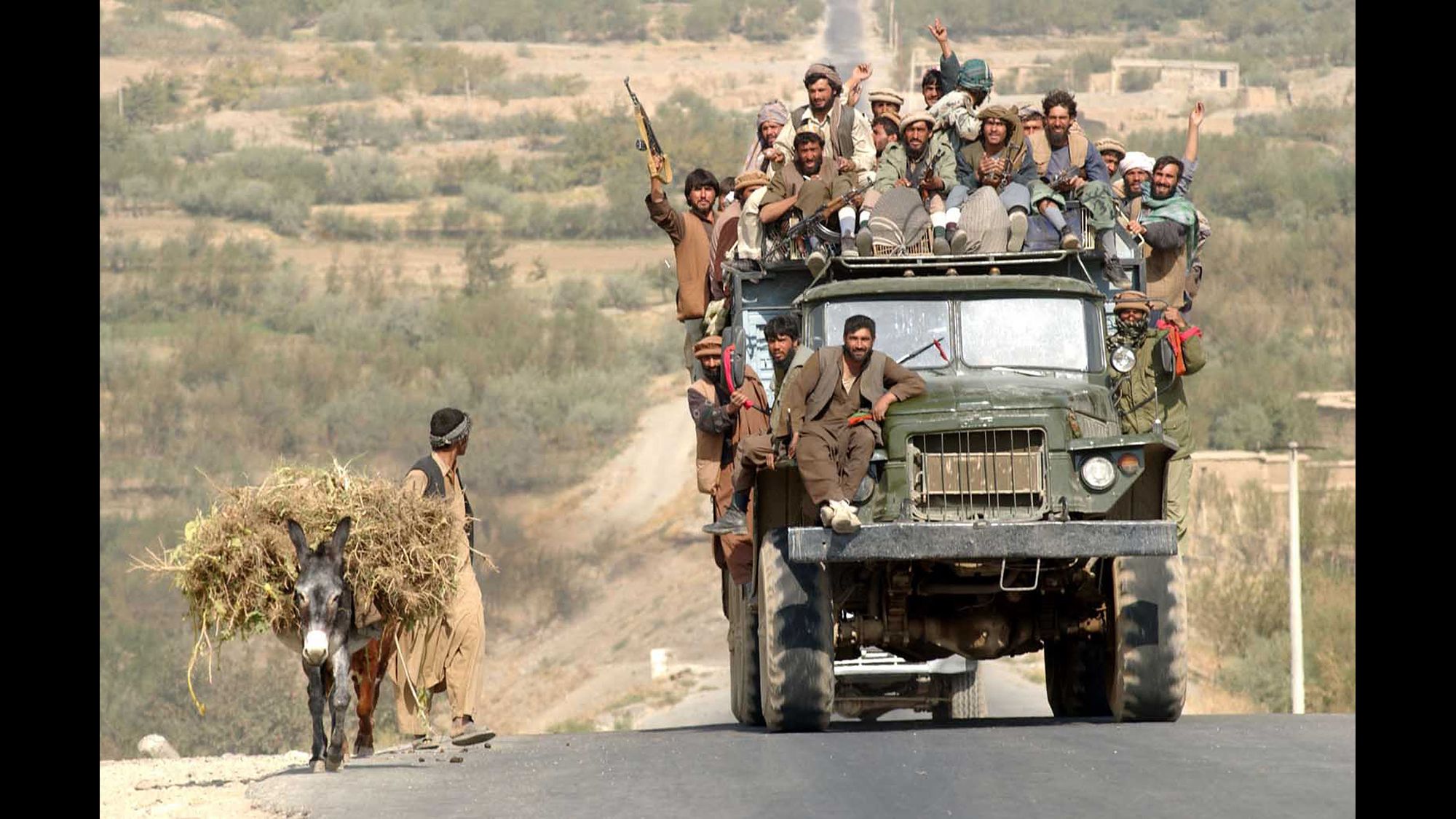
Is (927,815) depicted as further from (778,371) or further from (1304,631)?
(1304,631)

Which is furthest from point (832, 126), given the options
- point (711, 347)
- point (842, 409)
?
point (842, 409)

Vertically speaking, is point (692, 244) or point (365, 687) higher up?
point (692, 244)

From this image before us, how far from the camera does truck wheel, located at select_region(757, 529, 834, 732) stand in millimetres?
13930

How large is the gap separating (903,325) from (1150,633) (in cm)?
247

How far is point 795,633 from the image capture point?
1394 cm

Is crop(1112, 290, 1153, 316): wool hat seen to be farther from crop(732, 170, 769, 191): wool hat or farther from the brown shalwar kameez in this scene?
the brown shalwar kameez

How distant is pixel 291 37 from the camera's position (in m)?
85.9

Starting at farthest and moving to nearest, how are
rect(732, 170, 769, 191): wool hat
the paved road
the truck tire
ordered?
the truck tire, rect(732, 170, 769, 191): wool hat, the paved road

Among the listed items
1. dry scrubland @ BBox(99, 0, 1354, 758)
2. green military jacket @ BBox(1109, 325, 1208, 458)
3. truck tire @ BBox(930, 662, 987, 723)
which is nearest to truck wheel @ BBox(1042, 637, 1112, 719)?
green military jacket @ BBox(1109, 325, 1208, 458)

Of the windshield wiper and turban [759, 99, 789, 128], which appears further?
turban [759, 99, 789, 128]

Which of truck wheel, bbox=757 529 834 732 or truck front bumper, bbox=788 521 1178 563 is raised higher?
truck front bumper, bbox=788 521 1178 563

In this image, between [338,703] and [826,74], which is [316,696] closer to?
[338,703]

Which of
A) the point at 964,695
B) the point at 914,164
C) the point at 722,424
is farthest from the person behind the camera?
the point at 964,695

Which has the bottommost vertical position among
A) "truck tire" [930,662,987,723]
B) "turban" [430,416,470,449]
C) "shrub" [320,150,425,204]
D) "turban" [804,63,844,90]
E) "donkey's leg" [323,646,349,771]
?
"truck tire" [930,662,987,723]
